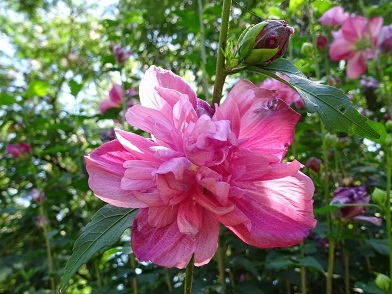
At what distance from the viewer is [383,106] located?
2168 mm

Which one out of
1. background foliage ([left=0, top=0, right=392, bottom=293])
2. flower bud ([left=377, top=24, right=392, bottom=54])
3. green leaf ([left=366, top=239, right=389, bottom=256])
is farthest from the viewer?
flower bud ([left=377, top=24, right=392, bottom=54])

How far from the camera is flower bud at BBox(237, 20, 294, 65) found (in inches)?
23.3

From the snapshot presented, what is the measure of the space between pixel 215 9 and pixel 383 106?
99 cm

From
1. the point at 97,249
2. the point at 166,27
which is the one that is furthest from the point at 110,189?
the point at 166,27

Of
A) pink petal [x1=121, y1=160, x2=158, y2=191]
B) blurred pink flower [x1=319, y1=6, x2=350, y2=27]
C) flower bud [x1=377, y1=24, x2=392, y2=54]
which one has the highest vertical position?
pink petal [x1=121, y1=160, x2=158, y2=191]

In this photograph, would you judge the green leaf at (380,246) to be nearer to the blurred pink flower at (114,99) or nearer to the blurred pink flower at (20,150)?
the blurred pink flower at (114,99)

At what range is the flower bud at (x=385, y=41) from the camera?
1.78m

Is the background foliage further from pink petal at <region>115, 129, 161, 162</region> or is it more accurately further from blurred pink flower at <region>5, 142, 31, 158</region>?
pink petal at <region>115, 129, 161, 162</region>

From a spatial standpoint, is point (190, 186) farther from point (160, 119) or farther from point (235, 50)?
point (235, 50)

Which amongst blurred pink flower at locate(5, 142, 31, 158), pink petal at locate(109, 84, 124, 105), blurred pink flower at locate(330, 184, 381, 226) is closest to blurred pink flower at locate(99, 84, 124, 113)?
pink petal at locate(109, 84, 124, 105)

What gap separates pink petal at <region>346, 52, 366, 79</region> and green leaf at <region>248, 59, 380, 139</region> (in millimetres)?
1367

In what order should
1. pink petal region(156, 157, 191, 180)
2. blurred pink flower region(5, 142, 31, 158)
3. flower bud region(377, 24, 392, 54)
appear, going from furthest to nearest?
blurred pink flower region(5, 142, 31, 158)
flower bud region(377, 24, 392, 54)
pink petal region(156, 157, 191, 180)

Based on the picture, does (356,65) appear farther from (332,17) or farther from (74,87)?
(74,87)

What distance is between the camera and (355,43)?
187cm
